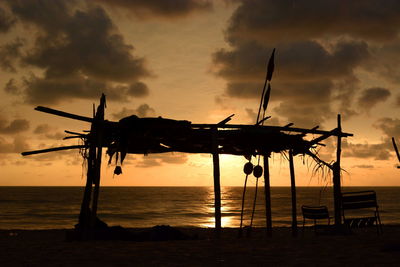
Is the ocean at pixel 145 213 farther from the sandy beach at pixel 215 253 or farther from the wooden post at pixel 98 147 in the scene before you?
the wooden post at pixel 98 147

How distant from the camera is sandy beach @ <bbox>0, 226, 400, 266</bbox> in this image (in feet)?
25.6

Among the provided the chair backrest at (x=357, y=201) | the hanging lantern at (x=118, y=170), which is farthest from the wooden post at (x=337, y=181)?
the hanging lantern at (x=118, y=170)

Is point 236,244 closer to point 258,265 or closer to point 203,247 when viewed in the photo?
point 203,247

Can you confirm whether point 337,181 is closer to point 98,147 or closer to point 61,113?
point 98,147

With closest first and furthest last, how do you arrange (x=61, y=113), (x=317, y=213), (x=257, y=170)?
(x=61, y=113)
(x=317, y=213)
(x=257, y=170)

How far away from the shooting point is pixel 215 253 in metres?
8.84

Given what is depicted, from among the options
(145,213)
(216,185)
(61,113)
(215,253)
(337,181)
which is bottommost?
(145,213)

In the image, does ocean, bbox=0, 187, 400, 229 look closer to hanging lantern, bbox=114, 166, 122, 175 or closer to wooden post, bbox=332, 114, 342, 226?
wooden post, bbox=332, 114, 342, 226

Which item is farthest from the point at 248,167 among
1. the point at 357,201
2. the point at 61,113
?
the point at 61,113

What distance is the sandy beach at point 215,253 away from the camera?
25.6 feet

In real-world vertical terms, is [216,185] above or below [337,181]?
below

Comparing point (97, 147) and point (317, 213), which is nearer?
point (97, 147)

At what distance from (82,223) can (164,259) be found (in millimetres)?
3393

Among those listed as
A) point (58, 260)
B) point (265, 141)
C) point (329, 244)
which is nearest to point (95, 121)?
point (58, 260)
